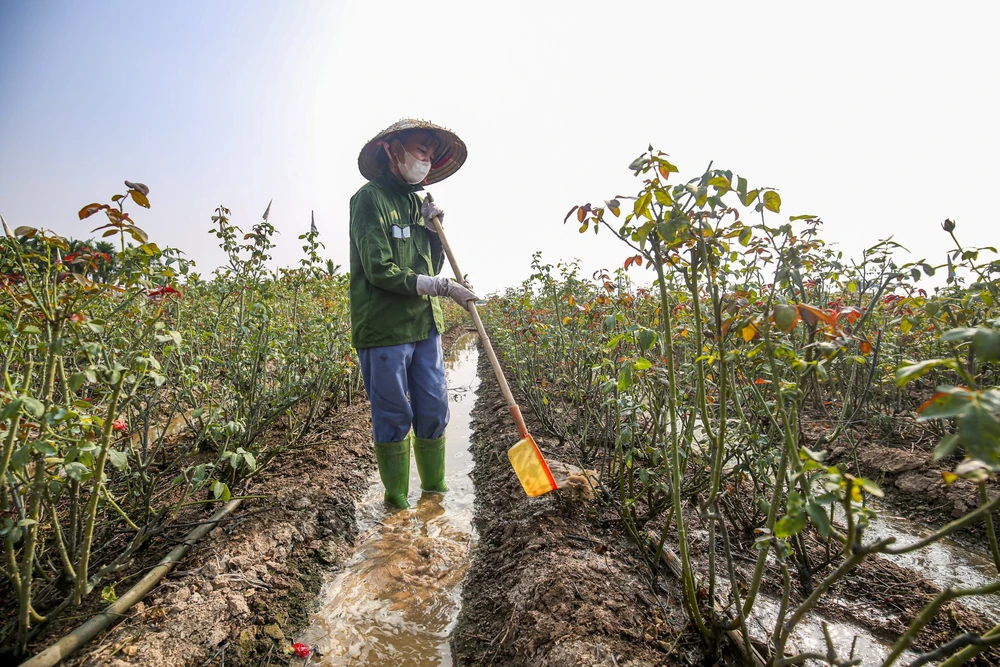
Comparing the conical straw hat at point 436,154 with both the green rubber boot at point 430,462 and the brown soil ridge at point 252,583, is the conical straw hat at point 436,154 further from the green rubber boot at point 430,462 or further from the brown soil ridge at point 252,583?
the brown soil ridge at point 252,583

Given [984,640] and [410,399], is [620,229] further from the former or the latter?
[410,399]

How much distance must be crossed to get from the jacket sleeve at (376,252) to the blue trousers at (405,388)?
14.9 inches

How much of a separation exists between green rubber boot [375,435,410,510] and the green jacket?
62 centimetres

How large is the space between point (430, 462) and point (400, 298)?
110cm

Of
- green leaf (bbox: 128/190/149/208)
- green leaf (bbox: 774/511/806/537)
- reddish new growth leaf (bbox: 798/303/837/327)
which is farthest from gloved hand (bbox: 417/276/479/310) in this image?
green leaf (bbox: 774/511/806/537)

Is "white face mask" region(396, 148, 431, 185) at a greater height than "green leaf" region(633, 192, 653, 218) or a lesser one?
greater

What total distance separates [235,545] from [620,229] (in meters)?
2.15

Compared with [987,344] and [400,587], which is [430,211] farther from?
[987,344]

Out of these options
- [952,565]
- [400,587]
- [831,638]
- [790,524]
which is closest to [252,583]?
[400,587]

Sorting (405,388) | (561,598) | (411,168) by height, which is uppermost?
(411,168)

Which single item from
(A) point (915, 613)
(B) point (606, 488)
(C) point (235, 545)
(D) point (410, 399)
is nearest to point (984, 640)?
(A) point (915, 613)

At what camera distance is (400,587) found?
90.8 inches

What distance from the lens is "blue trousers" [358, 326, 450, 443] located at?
2.85m

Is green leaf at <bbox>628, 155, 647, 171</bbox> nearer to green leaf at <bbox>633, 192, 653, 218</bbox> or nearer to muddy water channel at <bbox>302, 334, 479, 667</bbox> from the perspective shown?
green leaf at <bbox>633, 192, 653, 218</bbox>
